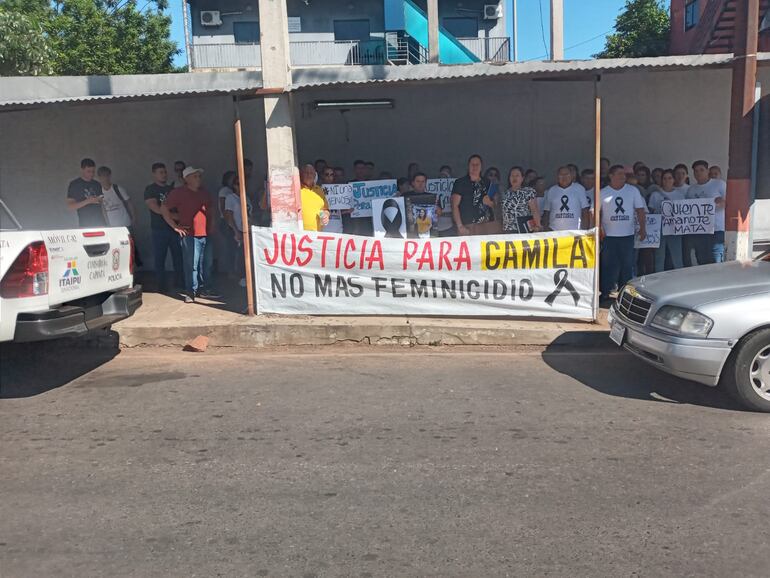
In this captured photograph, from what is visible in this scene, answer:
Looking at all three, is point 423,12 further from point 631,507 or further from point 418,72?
point 631,507

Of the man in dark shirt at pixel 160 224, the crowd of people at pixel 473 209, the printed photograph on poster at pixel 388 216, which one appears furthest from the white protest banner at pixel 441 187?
the man in dark shirt at pixel 160 224

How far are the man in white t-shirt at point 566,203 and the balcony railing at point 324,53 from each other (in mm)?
21999

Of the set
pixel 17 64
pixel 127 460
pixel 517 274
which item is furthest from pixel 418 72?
pixel 17 64

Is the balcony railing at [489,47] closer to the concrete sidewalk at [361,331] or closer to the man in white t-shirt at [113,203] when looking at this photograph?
the man in white t-shirt at [113,203]

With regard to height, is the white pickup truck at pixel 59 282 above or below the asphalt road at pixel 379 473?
above

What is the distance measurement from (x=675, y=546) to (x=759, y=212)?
9.48m

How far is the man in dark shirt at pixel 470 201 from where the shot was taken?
29.9 ft

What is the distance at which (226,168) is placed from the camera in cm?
1162

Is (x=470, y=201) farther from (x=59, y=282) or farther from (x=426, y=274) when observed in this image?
(x=59, y=282)

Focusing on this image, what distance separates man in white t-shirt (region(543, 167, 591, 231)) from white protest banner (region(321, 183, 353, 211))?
2745 millimetres

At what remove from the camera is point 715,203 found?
30.7 feet

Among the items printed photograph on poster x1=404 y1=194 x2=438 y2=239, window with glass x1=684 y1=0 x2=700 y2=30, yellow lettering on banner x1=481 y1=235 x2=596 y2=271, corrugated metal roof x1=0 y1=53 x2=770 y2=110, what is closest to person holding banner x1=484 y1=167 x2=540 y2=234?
printed photograph on poster x1=404 y1=194 x2=438 y2=239

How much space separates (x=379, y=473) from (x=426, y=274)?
4.10m

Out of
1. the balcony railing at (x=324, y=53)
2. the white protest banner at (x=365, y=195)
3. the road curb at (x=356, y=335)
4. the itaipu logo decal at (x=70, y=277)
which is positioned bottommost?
the road curb at (x=356, y=335)
